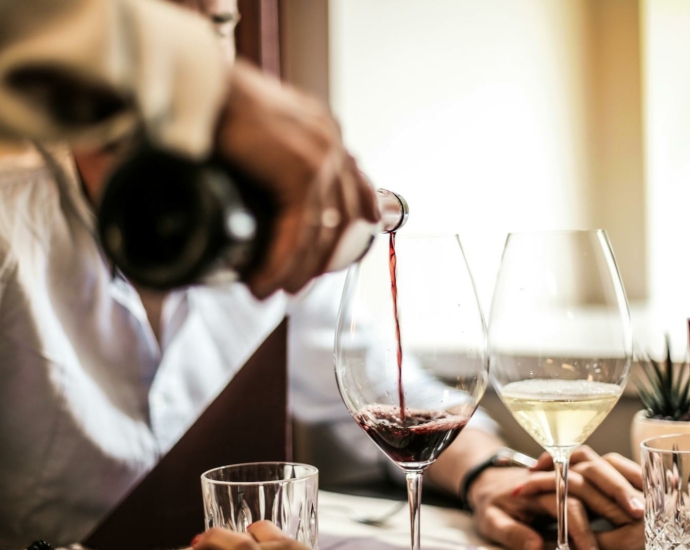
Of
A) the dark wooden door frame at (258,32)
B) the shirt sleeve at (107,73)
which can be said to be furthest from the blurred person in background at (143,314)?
the dark wooden door frame at (258,32)

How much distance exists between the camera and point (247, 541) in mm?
421

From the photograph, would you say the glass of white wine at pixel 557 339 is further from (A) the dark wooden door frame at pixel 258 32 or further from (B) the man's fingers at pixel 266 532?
(A) the dark wooden door frame at pixel 258 32

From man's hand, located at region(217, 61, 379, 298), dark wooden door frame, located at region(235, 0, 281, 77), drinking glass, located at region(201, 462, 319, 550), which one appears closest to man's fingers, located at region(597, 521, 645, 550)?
drinking glass, located at region(201, 462, 319, 550)

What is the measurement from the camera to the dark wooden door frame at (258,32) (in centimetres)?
147

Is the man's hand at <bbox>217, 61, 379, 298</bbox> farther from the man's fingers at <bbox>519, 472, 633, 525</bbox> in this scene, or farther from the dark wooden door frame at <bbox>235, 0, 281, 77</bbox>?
the dark wooden door frame at <bbox>235, 0, 281, 77</bbox>

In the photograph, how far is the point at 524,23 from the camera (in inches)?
88.1

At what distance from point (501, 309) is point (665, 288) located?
75.7 inches

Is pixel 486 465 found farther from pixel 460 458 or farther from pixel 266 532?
pixel 266 532

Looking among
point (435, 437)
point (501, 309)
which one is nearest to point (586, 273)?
point (501, 309)

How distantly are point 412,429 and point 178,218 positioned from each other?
33 cm

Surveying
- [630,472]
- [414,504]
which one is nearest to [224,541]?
[414,504]

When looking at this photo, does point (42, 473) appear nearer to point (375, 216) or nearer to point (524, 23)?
point (375, 216)

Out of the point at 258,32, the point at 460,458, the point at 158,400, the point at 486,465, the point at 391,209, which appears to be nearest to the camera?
the point at 391,209

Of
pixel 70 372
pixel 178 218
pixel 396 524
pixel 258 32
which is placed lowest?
pixel 396 524
